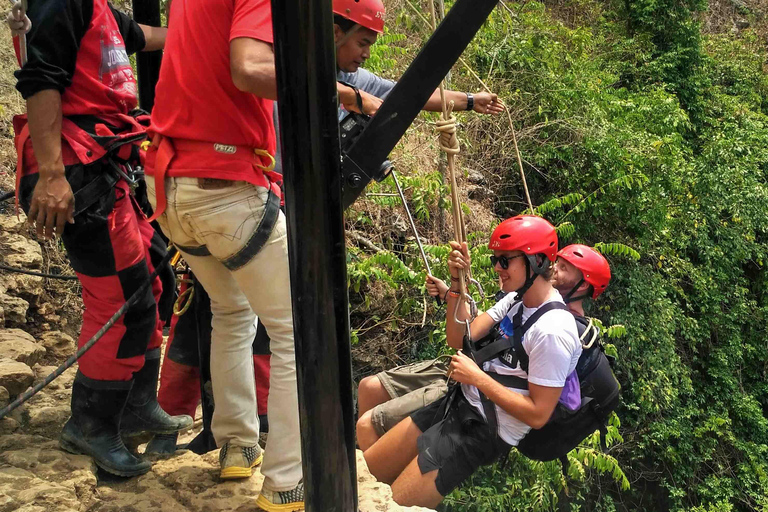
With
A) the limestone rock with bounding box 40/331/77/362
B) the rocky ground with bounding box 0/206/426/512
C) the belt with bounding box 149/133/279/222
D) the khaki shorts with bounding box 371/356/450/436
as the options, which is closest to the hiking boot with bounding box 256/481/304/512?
the rocky ground with bounding box 0/206/426/512

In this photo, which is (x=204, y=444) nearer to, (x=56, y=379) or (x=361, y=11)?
→ (x=56, y=379)

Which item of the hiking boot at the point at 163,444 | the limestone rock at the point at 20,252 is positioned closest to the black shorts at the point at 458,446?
the hiking boot at the point at 163,444

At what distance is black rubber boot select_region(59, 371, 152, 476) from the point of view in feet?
9.65

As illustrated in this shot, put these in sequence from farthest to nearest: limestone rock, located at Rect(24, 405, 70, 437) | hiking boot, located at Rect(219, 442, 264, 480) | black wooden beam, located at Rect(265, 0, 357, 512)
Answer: limestone rock, located at Rect(24, 405, 70, 437) < hiking boot, located at Rect(219, 442, 264, 480) < black wooden beam, located at Rect(265, 0, 357, 512)

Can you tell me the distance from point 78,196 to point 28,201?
0.22 meters

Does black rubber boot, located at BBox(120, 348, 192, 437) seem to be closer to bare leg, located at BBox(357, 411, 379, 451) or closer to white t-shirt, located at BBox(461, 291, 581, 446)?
bare leg, located at BBox(357, 411, 379, 451)

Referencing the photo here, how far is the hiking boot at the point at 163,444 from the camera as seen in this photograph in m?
3.29

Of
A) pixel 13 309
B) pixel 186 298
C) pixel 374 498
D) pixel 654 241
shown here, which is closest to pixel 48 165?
pixel 186 298

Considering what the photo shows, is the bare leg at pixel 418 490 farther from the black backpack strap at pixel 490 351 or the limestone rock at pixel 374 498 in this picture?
the black backpack strap at pixel 490 351

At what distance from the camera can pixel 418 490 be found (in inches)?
139

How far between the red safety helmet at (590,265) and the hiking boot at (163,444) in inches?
87.6

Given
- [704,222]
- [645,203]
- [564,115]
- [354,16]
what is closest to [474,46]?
[564,115]

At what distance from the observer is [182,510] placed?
279 centimetres

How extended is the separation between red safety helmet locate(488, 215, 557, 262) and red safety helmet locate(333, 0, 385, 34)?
137 centimetres
